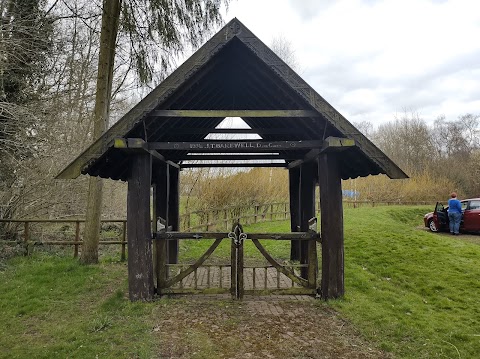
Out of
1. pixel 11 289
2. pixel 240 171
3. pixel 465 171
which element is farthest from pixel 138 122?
pixel 465 171

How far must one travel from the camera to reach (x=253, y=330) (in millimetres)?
4926

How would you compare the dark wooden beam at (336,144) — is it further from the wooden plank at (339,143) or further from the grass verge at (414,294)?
the grass verge at (414,294)

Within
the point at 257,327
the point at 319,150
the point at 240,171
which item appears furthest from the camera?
the point at 240,171

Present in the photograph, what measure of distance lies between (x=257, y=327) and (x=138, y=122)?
3662 mm

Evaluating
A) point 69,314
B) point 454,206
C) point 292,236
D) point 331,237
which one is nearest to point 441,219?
point 454,206

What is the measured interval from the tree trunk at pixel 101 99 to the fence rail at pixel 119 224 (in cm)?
47

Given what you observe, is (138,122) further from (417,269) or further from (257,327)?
(417,269)

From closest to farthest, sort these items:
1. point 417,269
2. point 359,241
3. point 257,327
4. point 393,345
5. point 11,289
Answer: point 393,345
point 257,327
point 11,289
point 417,269
point 359,241

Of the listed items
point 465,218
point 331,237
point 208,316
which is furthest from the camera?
point 465,218

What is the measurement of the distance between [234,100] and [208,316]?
417 centimetres

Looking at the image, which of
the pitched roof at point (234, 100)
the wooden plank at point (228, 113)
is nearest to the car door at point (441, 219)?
the pitched roof at point (234, 100)

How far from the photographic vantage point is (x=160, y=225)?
655 centimetres

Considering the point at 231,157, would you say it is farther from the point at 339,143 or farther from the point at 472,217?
the point at 472,217

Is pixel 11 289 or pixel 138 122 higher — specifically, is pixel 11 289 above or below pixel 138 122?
below
